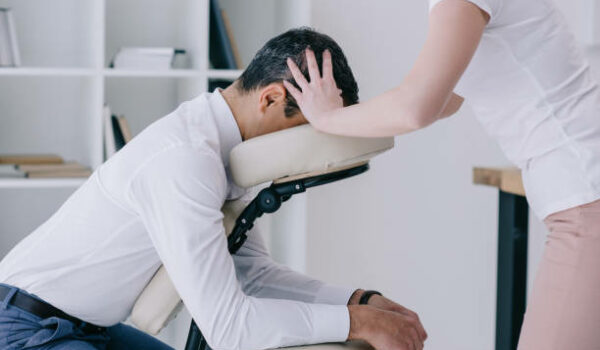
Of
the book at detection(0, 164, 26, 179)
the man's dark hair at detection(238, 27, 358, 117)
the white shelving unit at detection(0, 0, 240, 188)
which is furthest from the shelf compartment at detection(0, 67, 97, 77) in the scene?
the man's dark hair at detection(238, 27, 358, 117)

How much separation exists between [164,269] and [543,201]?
26.2 inches

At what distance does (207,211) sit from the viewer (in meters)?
1.18

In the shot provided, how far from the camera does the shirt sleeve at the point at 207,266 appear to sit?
117 centimetres

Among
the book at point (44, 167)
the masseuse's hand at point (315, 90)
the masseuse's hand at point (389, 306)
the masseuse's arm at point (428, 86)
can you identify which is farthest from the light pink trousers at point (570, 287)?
A: the book at point (44, 167)

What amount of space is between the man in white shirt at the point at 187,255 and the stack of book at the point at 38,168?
979 millimetres

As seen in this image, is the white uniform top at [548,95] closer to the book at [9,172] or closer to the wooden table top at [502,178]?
the wooden table top at [502,178]

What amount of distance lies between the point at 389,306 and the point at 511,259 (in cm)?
94

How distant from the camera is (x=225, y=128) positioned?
4.46ft

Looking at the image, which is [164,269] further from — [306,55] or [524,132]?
[524,132]

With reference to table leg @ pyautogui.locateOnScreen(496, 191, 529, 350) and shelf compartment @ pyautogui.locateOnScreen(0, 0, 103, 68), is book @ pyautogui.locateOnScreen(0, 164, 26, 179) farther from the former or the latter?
table leg @ pyautogui.locateOnScreen(496, 191, 529, 350)

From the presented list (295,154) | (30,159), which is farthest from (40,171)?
(295,154)

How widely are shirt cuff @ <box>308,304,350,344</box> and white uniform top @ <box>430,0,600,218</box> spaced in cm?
38

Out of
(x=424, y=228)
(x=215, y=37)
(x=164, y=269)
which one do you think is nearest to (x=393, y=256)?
(x=424, y=228)

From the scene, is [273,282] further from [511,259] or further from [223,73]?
[223,73]
